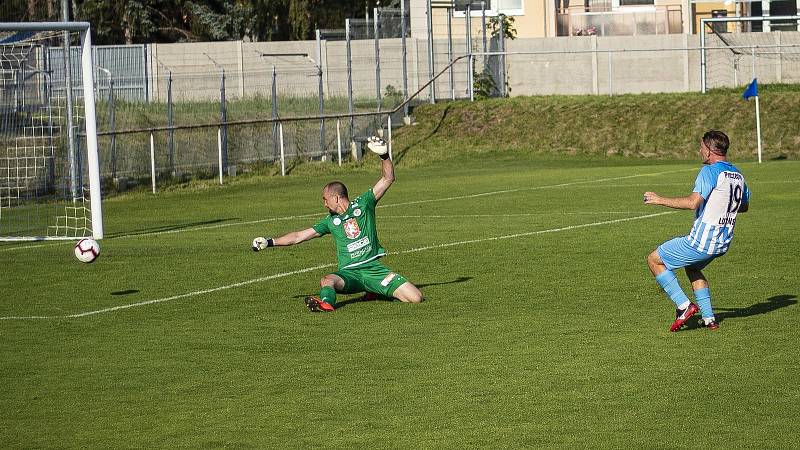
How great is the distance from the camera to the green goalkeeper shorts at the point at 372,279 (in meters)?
13.0

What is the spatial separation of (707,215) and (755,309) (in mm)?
1717

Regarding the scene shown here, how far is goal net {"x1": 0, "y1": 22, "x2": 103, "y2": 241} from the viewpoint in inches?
911

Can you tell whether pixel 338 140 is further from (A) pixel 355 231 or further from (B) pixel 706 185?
(B) pixel 706 185

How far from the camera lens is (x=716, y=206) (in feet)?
35.1

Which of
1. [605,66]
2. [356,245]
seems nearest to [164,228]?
[356,245]

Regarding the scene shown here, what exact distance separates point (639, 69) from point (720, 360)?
3974 cm

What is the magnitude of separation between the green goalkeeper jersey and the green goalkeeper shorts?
0.07 m

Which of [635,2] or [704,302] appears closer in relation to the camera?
[704,302]

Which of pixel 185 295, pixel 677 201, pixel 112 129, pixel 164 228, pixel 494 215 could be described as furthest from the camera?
pixel 112 129

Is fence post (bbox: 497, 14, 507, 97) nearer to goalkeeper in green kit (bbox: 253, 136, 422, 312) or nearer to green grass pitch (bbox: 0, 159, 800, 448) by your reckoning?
green grass pitch (bbox: 0, 159, 800, 448)

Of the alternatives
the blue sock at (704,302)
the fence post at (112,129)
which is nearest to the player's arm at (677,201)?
the blue sock at (704,302)

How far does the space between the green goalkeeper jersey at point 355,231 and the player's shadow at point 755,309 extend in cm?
334

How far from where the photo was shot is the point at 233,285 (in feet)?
48.3

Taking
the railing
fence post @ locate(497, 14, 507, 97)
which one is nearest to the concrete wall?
fence post @ locate(497, 14, 507, 97)
